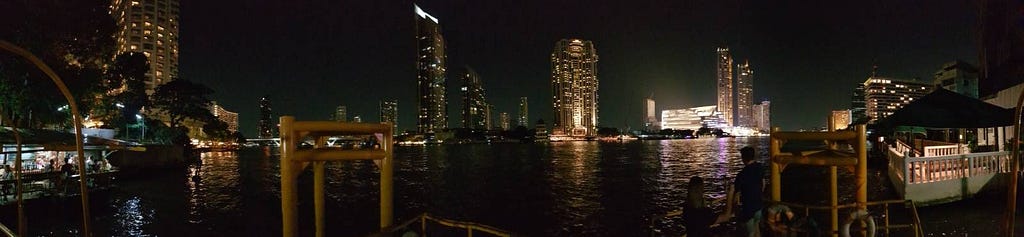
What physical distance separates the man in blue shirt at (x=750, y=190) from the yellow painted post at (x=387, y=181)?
423cm

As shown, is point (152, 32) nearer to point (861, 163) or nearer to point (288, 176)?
point (288, 176)

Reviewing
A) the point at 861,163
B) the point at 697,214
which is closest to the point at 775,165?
the point at 861,163

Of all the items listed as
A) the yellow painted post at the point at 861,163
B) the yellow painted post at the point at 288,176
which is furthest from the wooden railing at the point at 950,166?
the yellow painted post at the point at 288,176

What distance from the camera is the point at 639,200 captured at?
26.5 metres

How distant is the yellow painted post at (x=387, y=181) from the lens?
6105 millimetres

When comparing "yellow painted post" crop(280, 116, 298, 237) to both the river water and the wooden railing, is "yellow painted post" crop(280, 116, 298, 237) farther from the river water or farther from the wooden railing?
the wooden railing

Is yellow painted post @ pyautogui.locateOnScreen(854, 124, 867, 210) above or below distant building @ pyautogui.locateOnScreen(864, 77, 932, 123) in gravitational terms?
below

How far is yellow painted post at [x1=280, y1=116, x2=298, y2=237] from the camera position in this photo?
5105mm

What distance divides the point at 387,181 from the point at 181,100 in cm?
7139

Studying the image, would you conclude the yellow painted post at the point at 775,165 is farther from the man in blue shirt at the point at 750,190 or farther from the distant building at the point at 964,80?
the distant building at the point at 964,80

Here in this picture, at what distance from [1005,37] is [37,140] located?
45554 mm

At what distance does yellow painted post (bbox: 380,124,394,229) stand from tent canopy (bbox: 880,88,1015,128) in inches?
620

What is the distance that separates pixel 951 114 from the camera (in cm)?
1538

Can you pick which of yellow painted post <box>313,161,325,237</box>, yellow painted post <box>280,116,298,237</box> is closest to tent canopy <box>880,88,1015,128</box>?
yellow painted post <box>313,161,325,237</box>
